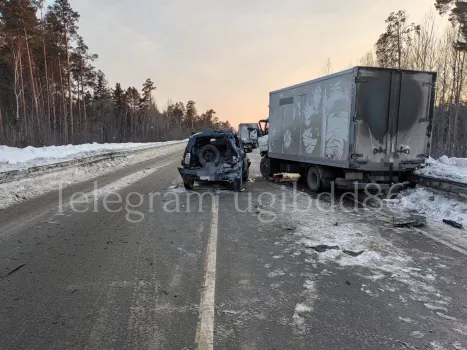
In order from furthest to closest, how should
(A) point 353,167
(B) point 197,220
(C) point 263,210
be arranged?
(A) point 353,167 < (C) point 263,210 < (B) point 197,220

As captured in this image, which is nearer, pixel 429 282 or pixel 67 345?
pixel 67 345

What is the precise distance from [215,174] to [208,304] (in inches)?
279

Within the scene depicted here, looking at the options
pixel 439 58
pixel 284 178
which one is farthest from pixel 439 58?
pixel 284 178

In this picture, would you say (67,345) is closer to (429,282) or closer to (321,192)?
(429,282)

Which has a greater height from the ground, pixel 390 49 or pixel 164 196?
pixel 390 49

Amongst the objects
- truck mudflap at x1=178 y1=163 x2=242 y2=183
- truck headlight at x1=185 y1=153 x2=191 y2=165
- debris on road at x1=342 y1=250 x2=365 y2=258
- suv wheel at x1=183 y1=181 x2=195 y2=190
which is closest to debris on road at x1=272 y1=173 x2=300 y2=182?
truck mudflap at x1=178 y1=163 x2=242 y2=183

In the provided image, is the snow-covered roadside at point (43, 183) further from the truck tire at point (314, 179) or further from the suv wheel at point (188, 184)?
the truck tire at point (314, 179)

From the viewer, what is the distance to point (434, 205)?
789 centimetres

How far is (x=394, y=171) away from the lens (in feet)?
30.8

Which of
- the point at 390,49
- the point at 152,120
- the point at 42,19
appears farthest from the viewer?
the point at 152,120

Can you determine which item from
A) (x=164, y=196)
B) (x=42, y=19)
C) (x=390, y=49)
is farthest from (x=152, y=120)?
(x=164, y=196)

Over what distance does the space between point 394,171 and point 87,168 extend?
12.8 m

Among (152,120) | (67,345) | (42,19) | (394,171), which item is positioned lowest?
(67,345)

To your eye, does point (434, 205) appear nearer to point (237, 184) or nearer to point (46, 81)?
point (237, 184)
